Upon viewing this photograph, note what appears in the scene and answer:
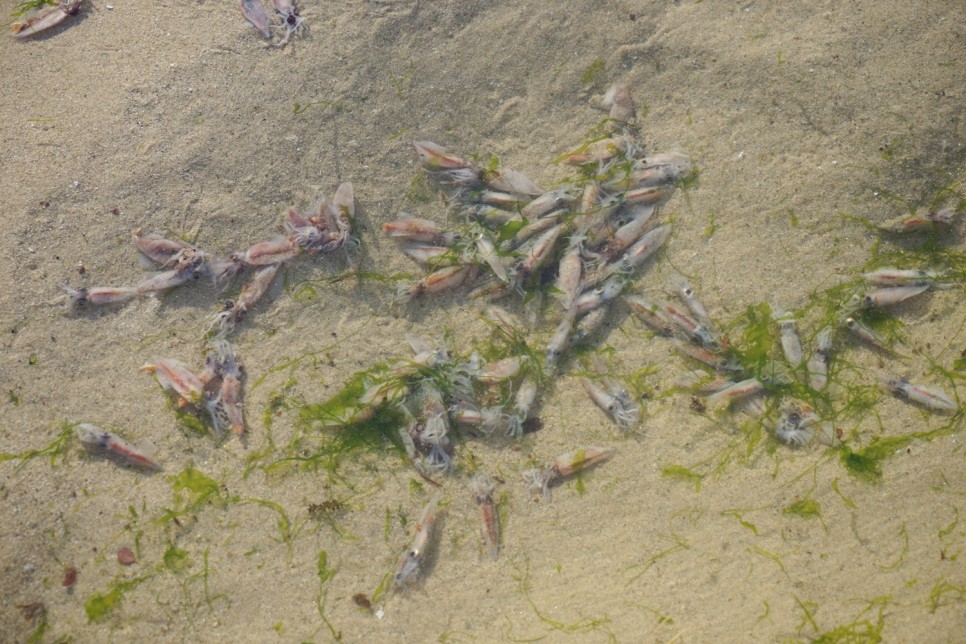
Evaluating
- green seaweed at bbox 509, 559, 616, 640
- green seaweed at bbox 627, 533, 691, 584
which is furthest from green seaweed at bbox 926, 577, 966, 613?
green seaweed at bbox 509, 559, 616, 640

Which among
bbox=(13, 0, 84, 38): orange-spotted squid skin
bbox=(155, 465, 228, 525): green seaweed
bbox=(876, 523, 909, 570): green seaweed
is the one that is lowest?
bbox=(876, 523, 909, 570): green seaweed

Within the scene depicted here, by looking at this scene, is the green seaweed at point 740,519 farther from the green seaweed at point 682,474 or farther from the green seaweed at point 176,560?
the green seaweed at point 176,560

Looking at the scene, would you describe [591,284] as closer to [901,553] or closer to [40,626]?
[901,553]

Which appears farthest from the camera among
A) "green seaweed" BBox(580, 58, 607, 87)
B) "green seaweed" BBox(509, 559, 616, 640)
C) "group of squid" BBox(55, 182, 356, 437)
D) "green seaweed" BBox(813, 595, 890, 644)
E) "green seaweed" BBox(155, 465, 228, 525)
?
"green seaweed" BBox(580, 58, 607, 87)

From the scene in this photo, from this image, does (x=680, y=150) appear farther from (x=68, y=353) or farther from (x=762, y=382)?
(x=68, y=353)

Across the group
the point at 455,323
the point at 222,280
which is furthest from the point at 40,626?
the point at 455,323

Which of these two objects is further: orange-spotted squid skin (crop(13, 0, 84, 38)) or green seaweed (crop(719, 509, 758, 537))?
orange-spotted squid skin (crop(13, 0, 84, 38))

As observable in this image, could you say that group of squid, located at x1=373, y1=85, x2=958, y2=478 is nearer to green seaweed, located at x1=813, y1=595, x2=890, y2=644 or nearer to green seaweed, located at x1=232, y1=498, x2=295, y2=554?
green seaweed, located at x1=232, y1=498, x2=295, y2=554

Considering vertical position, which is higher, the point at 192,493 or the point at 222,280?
the point at 222,280
